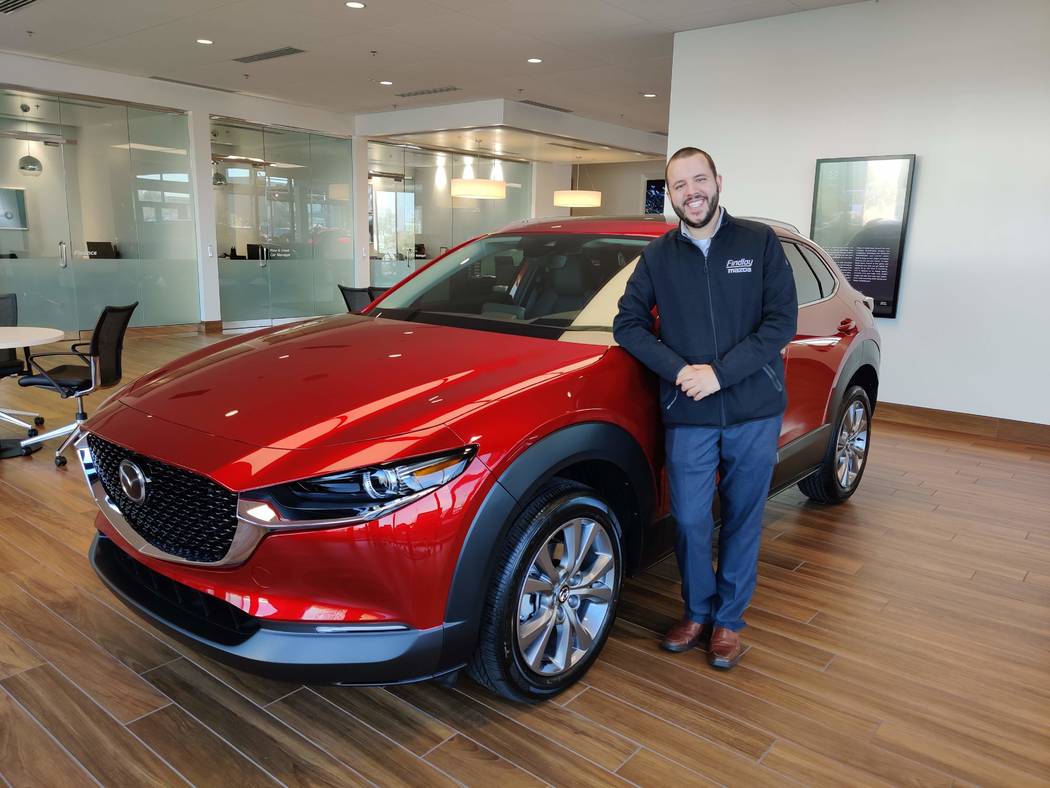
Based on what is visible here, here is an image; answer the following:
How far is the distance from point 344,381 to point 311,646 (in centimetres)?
65

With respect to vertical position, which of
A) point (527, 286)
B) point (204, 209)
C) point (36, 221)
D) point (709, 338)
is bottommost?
point (709, 338)

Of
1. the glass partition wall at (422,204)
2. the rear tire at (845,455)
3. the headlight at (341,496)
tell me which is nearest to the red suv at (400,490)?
the headlight at (341,496)

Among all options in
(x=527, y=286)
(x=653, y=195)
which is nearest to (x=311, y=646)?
(x=527, y=286)

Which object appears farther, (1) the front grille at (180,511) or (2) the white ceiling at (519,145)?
(2) the white ceiling at (519,145)

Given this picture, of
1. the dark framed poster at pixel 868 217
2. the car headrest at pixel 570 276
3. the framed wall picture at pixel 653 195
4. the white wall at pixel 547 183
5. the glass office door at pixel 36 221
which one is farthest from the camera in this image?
the framed wall picture at pixel 653 195

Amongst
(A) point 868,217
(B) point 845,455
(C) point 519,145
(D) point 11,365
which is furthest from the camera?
(C) point 519,145

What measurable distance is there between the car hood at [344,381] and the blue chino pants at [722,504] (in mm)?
411

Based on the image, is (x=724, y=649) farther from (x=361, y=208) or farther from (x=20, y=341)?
(x=361, y=208)

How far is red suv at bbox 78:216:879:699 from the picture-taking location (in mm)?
1583

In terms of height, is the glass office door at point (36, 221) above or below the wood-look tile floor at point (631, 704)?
above

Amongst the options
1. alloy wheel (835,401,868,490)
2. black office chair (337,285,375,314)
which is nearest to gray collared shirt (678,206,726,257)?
alloy wheel (835,401,868,490)

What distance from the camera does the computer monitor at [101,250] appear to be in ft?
31.5

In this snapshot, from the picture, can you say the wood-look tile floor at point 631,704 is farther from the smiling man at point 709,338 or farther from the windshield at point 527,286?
the windshield at point 527,286

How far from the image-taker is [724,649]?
90.0 inches
